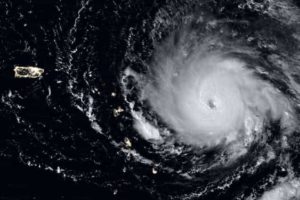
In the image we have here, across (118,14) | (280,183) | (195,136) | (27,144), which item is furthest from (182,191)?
(118,14)

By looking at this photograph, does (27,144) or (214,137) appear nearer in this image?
(27,144)

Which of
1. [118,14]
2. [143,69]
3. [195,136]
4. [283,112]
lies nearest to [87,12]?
[118,14]

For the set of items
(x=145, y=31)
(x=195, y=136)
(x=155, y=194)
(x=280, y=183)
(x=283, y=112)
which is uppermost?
(x=145, y=31)

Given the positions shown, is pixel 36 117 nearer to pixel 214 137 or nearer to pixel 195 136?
pixel 195 136

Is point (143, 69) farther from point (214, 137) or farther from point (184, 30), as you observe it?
point (214, 137)

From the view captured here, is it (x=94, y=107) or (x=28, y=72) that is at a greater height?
(x=28, y=72)

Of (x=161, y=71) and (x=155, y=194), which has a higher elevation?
(x=161, y=71)
